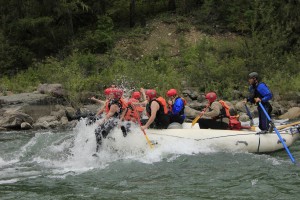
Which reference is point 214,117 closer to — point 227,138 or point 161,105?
point 227,138

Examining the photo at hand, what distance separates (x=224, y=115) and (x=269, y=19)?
478 inches

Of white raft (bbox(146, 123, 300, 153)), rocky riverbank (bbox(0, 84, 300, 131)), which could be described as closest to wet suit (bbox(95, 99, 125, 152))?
white raft (bbox(146, 123, 300, 153))

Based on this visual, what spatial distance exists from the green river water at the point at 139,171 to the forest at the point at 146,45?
8133 millimetres

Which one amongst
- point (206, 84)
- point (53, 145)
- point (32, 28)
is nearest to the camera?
point (53, 145)

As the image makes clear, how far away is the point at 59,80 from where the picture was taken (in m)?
19.1

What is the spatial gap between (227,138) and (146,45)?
52.9 feet

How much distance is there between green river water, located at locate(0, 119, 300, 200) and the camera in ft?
22.1

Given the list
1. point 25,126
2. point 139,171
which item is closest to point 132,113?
point 139,171

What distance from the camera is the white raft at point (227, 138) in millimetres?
9328

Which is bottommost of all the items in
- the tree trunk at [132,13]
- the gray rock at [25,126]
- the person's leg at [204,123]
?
the gray rock at [25,126]

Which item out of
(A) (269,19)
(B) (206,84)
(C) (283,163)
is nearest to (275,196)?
(C) (283,163)

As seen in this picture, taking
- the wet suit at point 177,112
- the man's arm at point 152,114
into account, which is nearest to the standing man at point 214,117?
the wet suit at point 177,112

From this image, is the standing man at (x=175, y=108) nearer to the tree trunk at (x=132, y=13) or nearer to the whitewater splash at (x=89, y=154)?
the whitewater splash at (x=89, y=154)

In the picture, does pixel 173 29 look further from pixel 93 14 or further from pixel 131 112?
pixel 131 112
